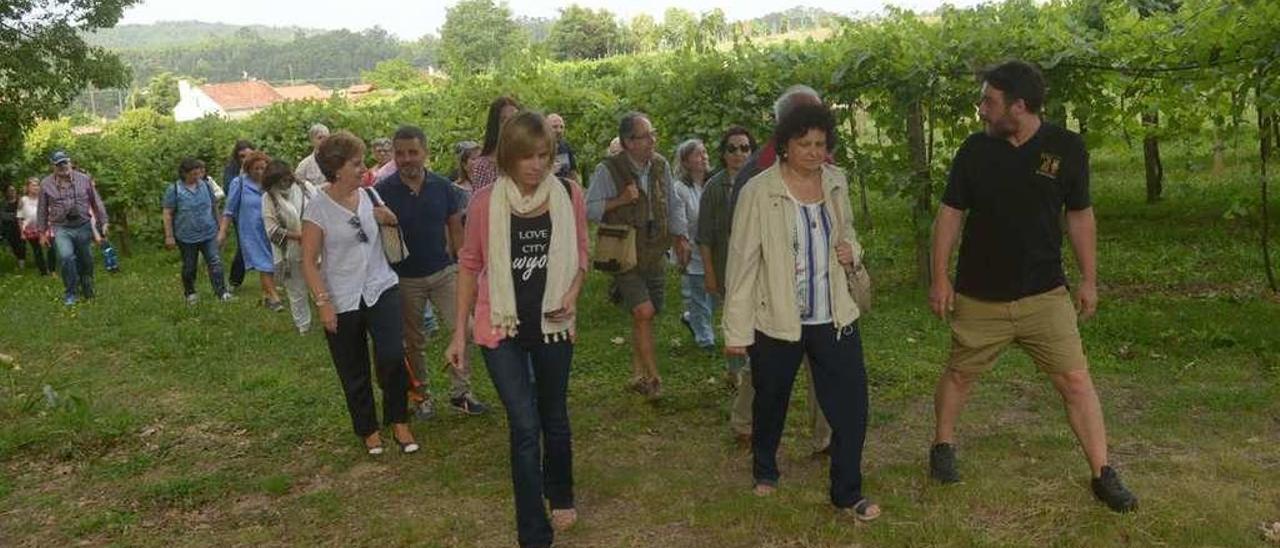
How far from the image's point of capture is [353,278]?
537 cm

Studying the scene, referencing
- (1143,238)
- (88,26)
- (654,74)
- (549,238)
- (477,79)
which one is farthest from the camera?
(88,26)

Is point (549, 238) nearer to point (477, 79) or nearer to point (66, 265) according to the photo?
point (66, 265)

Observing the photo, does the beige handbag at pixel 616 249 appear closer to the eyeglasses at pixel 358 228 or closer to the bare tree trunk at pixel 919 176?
the eyeglasses at pixel 358 228

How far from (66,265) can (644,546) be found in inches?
386

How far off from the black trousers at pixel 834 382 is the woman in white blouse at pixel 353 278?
2.08 metres

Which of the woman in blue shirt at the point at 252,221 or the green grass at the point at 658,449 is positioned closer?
the green grass at the point at 658,449

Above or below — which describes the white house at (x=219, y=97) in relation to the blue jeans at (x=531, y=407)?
above

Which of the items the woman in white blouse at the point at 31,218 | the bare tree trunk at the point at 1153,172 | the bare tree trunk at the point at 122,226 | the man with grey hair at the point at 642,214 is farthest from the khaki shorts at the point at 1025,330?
the bare tree trunk at the point at 122,226

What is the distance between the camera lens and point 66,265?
11742 mm

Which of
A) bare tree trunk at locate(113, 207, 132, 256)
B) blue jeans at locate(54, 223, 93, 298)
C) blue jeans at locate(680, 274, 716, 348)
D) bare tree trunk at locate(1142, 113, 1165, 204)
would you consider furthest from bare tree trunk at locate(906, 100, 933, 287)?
bare tree trunk at locate(113, 207, 132, 256)

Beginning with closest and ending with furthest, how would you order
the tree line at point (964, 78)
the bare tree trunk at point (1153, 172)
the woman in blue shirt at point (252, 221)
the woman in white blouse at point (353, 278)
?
1. the woman in white blouse at point (353, 278)
2. the tree line at point (964, 78)
3. the woman in blue shirt at point (252, 221)
4. the bare tree trunk at point (1153, 172)

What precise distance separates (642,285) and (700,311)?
69.5 inches

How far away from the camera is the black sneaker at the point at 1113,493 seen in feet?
14.2

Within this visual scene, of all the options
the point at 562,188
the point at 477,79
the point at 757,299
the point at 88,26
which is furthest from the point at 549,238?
the point at 88,26
